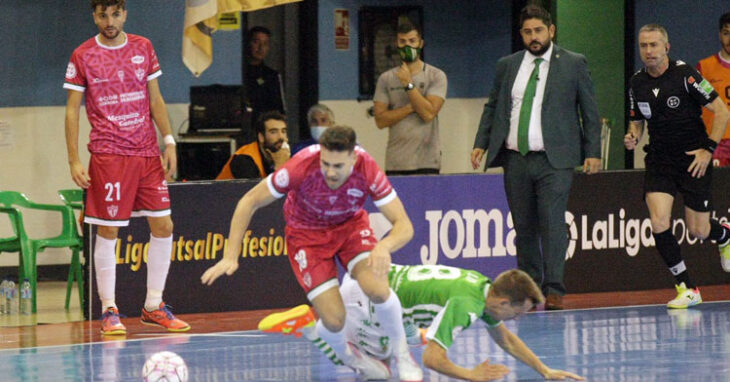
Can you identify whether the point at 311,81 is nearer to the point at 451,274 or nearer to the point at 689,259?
the point at 689,259

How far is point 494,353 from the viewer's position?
8.48 meters

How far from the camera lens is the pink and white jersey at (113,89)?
9.59 m

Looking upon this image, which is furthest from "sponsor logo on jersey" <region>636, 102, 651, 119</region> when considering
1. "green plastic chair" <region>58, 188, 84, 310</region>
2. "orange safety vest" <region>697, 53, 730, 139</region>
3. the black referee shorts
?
"green plastic chair" <region>58, 188, 84, 310</region>

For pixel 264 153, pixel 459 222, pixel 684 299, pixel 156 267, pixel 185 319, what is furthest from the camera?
pixel 459 222

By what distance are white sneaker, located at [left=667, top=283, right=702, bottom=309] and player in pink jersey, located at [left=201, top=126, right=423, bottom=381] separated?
367cm

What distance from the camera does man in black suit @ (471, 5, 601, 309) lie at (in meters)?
10.3

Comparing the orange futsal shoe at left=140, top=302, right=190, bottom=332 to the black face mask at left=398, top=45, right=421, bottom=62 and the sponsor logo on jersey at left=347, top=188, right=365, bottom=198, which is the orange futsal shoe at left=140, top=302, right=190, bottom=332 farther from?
the black face mask at left=398, top=45, right=421, bottom=62

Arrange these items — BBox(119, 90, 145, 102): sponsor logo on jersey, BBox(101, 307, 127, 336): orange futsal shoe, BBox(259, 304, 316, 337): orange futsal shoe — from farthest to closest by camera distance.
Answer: BBox(119, 90, 145, 102): sponsor logo on jersey < BBox(101, 307, 127, 336): orange futsal shoe < BBox(259, 304, 316, 337): orange futsal shoe

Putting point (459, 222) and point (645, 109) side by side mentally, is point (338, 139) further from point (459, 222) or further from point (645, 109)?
point (459, 222)

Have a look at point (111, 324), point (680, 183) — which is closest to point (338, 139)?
point (111, 324)

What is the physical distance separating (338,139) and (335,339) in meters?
1.09

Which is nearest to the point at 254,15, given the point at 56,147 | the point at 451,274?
the point at 56,147

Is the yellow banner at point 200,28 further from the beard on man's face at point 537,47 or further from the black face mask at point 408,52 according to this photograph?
the beard on man's face at point 537,47

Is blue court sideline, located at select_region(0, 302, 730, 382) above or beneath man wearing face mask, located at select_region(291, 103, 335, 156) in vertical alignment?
beneath
